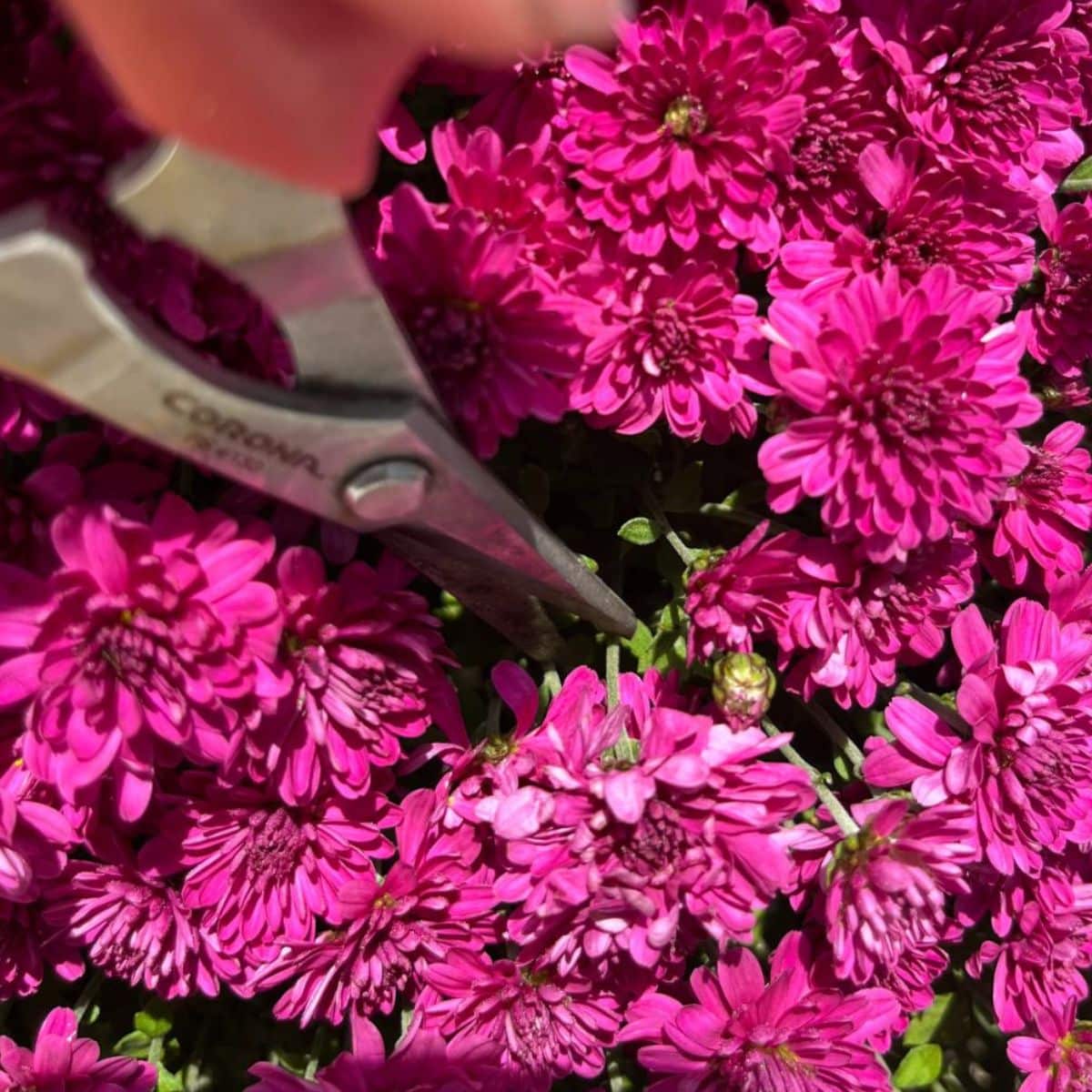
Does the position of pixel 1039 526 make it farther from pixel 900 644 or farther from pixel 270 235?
pixel 270 235

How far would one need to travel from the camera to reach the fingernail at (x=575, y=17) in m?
0.26

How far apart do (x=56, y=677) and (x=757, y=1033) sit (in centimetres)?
53

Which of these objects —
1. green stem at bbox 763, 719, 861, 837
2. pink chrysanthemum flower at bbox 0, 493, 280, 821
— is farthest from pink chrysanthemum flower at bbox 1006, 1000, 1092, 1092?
pink chrysanthemum flower at bbox 0, 493, 280, 821

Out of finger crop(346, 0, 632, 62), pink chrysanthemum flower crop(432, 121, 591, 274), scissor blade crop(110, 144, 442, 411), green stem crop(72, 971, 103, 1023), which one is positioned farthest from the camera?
green stem crop(72, 971, 103, 1023)

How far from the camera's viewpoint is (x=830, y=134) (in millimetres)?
688

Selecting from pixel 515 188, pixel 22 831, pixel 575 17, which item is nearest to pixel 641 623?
pixel 515 188

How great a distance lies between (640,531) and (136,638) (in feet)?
1.23

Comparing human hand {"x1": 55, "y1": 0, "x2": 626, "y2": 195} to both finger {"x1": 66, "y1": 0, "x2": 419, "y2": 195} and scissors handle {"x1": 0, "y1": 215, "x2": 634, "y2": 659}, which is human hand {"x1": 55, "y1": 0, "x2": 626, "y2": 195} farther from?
scissors handle {"x1": 0, "y1": 215, "x2": 634, "y2": 659}

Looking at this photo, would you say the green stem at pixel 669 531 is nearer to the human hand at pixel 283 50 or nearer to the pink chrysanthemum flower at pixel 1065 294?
the pink chrysanthemum flower at pixel 1065 294

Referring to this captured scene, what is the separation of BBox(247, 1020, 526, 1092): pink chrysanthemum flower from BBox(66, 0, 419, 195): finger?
0.62 m

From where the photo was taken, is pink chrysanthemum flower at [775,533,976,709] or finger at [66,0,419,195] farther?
pink chrysanthemum flower at [775,533,976,709]

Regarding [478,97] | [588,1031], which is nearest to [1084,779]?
[588,1031]

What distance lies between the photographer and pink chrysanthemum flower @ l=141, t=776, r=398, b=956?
0.69m

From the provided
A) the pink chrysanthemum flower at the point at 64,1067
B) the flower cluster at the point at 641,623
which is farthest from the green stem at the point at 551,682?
the pink chrysanthemum flower at the point at 64,1067
